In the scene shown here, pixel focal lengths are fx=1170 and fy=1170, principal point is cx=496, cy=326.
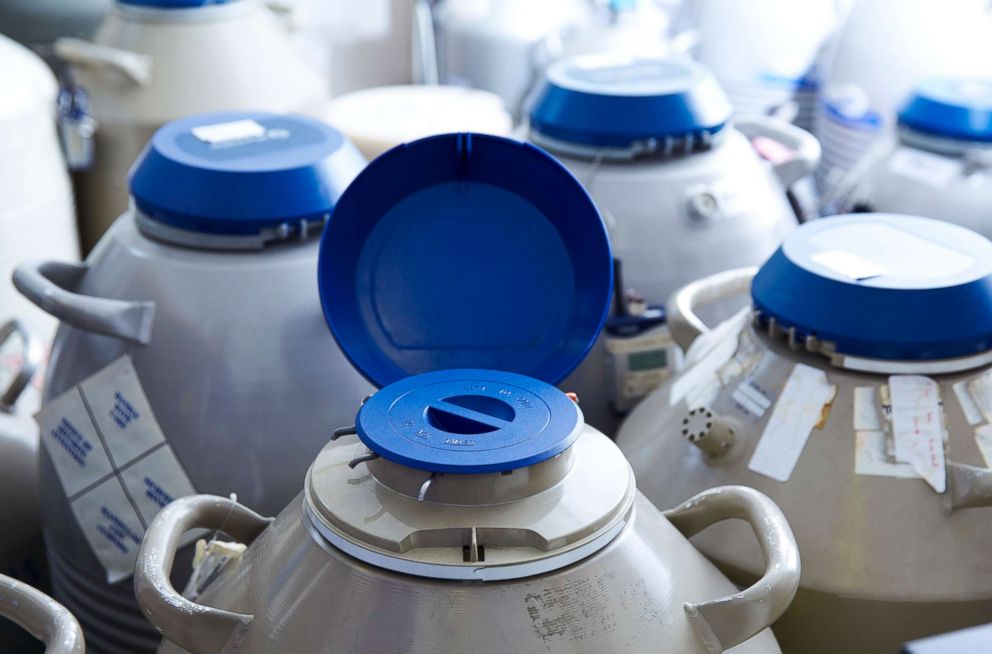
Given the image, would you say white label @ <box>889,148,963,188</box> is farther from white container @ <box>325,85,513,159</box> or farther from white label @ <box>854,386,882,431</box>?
white label @ <box>854,386,882,431</box>

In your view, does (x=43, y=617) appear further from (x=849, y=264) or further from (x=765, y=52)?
(x=765, y=52)

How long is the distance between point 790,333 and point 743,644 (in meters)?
0.34

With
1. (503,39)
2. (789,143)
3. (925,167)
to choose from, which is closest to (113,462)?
(789,143)

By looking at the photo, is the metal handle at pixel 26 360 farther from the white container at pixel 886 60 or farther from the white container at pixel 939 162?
the white container at pixel 886 60

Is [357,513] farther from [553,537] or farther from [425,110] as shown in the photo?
[425,110]

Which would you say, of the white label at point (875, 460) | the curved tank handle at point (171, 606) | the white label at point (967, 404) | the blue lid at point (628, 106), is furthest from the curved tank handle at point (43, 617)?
the blue lid at point (628, 106)

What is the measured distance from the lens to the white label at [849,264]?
3.76 ft

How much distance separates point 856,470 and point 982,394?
148 millimetres

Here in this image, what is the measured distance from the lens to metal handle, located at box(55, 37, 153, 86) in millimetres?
1910

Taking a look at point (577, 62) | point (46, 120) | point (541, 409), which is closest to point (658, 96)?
point (577, 62)

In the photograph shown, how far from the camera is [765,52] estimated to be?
2.73 m

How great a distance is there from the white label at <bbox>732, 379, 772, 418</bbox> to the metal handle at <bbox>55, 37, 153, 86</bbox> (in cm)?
122

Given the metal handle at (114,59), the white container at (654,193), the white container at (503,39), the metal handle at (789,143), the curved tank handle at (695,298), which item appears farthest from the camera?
the white container at (503,39)

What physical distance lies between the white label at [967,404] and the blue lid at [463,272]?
349 millimetres
